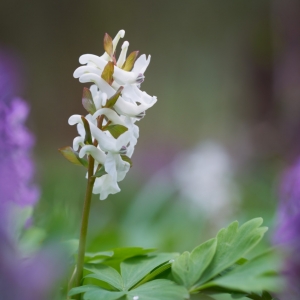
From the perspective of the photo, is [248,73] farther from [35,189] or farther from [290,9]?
[35,189]

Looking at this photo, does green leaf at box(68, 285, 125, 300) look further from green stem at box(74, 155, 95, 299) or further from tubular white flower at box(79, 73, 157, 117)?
tubular white flower at box(79, 73, 157, 117)

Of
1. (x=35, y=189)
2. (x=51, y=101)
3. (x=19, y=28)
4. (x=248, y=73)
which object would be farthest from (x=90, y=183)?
(x=19, y=28)

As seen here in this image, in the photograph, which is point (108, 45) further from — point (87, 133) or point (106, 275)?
point (106, 275)

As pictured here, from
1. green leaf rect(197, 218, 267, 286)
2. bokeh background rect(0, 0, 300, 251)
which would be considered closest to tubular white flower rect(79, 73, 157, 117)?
green leaf rect(197, 218, 267, 286)

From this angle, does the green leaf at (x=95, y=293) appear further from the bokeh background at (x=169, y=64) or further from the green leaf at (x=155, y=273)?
the bokeh background at (x=169, y=64)

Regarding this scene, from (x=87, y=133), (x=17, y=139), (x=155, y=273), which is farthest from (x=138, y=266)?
(x=17, y=139)
